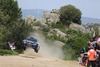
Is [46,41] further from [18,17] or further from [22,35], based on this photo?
[22,35]

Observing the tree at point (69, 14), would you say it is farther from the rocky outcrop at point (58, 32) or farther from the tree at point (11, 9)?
the tree at point (11, 9)

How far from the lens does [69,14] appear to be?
87.1 metres

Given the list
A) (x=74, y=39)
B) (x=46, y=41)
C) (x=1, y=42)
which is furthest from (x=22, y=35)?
(x=46, y=41)

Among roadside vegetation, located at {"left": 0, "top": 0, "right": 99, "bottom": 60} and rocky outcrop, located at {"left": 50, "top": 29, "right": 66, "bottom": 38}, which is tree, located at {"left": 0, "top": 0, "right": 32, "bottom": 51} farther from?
rocky outcrop, located at {"left": 50, "top": 29, "right": 66, "bottom": 38}

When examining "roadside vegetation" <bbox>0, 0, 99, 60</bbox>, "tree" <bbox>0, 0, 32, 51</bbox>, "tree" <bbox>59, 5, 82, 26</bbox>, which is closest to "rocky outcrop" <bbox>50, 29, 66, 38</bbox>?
"roadside vegetation" <bbox>0, 0, 99, 60</bbox>

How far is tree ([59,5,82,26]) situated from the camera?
86.9 m

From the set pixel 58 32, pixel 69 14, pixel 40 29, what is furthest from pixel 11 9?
pixel 69 14

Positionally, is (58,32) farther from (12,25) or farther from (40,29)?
(12,25)

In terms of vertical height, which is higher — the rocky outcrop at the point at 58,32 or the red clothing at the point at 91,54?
the red clothing at the point at 91,54

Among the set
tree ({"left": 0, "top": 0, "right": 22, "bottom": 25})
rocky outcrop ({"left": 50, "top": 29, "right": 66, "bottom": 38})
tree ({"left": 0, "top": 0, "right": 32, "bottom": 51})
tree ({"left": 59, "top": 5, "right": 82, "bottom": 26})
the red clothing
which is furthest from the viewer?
tree ({"left": 59, "top": 5, "right": 82, "bottom": 26})

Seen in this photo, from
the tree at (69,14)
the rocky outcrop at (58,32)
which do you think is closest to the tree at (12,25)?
the rocky outcrop at (58,32)

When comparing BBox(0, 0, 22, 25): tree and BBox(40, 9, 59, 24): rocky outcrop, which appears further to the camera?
BBox(40, 9, 59, 24): rocky outcrop

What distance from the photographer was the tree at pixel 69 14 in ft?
285

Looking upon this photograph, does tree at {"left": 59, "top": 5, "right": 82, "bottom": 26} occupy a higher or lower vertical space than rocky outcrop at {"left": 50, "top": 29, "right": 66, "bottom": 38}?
higher
